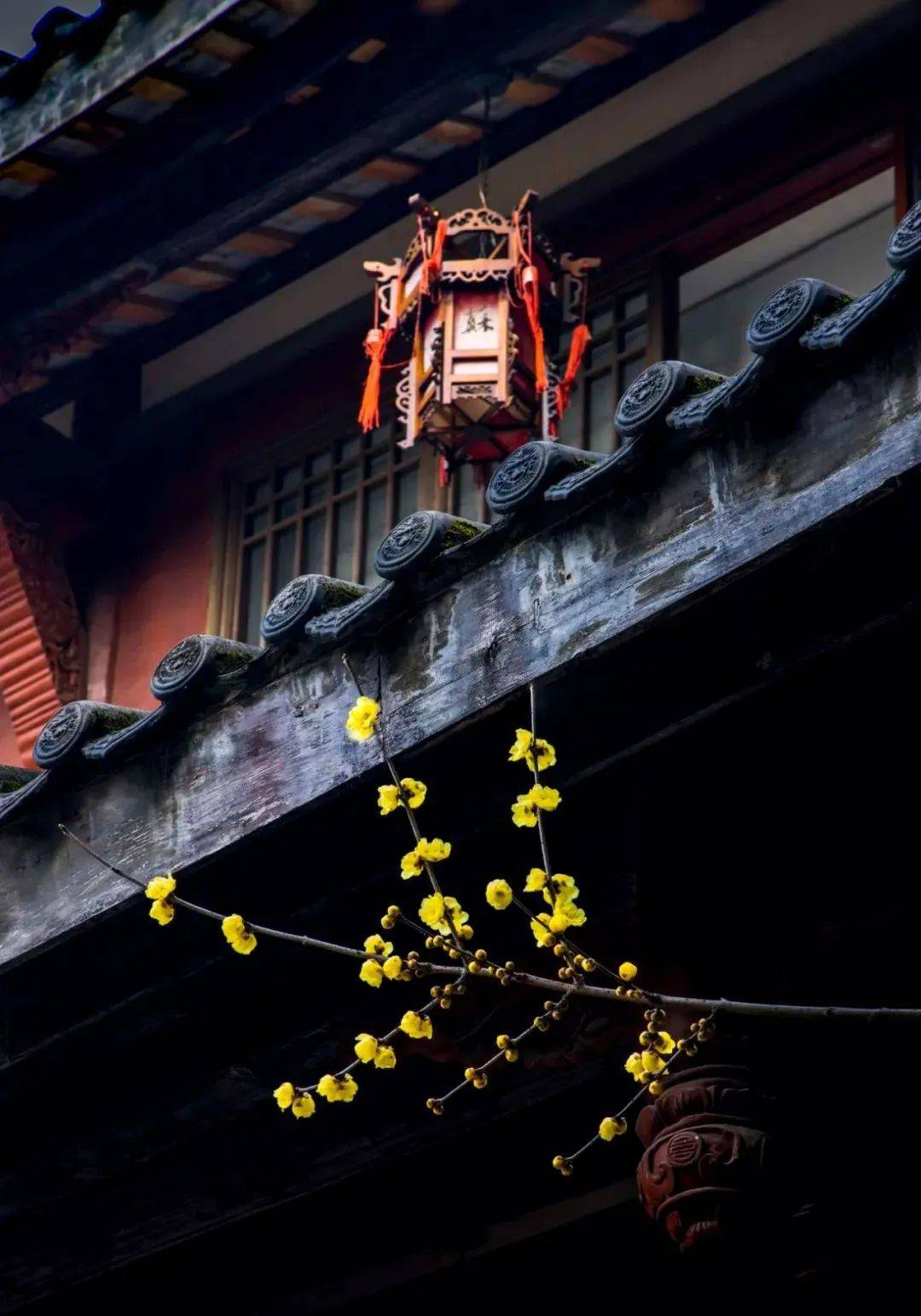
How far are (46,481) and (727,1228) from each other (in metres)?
5.77

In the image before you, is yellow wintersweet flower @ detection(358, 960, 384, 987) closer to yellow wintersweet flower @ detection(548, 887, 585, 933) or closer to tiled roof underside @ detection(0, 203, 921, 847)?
yellow wintersweet flower @ detection(548, 887, 585, 933)

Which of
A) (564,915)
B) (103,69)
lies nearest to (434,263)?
(103,69)

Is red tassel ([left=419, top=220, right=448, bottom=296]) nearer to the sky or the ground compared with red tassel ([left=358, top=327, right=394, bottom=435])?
nearer to the sky

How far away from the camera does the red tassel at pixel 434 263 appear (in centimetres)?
826

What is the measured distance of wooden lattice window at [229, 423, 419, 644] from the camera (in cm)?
912

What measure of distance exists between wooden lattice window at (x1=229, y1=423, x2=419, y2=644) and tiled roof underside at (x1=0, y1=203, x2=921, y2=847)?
233 centimetres

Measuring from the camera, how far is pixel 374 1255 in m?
7.11

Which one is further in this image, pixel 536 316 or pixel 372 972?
pixel 536 316

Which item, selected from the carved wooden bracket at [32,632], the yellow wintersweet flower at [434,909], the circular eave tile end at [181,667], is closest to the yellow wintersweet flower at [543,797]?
the yellow wintersweet flower at [434,909]

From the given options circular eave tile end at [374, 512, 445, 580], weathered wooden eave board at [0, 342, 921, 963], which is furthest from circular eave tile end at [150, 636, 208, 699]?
circular eave tile end at [374, 512, 445, 580]

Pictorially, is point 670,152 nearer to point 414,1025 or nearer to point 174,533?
point 174,533

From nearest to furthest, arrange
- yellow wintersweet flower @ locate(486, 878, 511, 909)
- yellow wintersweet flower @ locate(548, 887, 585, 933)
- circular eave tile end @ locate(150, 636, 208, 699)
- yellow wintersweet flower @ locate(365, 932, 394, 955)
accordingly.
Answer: yellow wintersweet flower @ locate(548, 887, 585, 933) → yellow wintersweet flower @ locate(486, 878, 511, 909) → yellow wintersweet flower @ locate(365, 932, 394, 955) → circular eave tile end @ locate(150, 636, 208, 699)

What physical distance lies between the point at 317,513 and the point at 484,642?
3709 millimetres

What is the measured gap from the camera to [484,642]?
5840 millimetres
